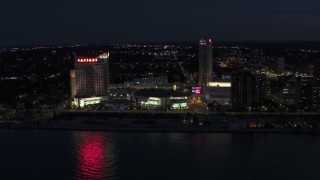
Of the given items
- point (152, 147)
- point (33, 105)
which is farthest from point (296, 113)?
point (33, 105)

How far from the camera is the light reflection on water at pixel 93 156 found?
1050 centimetres

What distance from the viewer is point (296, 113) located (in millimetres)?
17750

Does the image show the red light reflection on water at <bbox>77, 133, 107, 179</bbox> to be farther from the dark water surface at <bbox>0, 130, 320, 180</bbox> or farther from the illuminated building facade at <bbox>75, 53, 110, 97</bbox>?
the illuminated building facade at <bbox>75, 53, 110, 97</bbox>

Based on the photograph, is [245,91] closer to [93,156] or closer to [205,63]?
[205,63]

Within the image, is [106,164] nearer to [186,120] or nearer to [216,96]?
[186,120]

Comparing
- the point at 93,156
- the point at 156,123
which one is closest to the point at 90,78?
the point at 156,123

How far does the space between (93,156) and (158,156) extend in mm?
1635

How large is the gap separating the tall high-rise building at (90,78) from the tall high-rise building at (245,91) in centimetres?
606

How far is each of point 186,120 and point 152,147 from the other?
3.94 metres

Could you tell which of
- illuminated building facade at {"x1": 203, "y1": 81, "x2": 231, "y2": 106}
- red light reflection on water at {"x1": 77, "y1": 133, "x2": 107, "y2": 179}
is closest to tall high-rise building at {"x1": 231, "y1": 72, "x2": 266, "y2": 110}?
illuminated building facade at {"x1": 203, "y1": 81, "x2": 231, "y2": 106}

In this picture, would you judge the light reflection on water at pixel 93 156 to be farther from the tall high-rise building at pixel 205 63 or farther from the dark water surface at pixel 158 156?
the tall high-rise building at pixel 205 63

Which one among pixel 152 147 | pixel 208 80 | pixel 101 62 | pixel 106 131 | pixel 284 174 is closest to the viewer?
pixel 284 174

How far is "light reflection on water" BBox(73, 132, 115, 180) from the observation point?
10497mm

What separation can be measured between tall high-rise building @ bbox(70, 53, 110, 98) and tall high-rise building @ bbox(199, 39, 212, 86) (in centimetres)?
658
